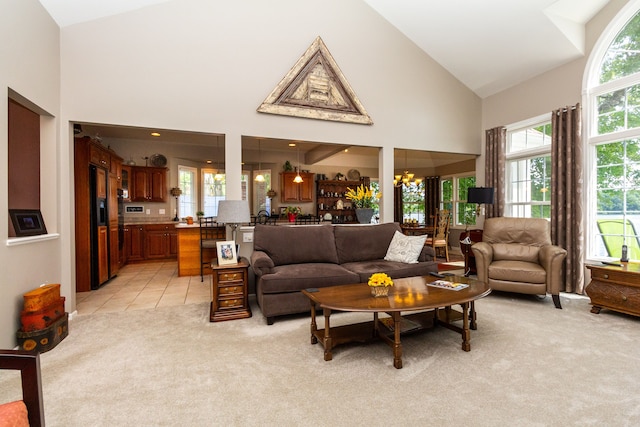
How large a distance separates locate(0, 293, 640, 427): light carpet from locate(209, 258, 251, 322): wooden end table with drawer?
193 millimetres

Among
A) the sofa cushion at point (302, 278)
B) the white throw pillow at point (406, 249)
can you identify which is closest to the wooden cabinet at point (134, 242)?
the sofa cushion at point (302, 278)

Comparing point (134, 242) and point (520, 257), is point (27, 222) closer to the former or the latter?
point (134, 242)

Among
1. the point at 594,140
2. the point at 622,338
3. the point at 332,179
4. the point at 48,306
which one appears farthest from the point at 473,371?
the point at 332,179

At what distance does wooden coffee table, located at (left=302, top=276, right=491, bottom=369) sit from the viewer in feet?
7.39

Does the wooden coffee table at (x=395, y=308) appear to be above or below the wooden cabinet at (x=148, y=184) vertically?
below

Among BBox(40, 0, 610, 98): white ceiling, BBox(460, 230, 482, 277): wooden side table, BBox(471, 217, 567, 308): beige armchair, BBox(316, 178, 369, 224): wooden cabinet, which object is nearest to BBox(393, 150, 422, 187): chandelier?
BBox(316, 178, 369, 224): wooden cabinet

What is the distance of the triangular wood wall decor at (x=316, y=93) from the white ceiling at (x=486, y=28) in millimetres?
1298

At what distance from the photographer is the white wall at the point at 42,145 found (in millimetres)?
2480

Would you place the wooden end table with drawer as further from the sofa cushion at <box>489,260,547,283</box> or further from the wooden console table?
the wooden console table

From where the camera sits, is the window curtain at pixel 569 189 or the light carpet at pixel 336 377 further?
the window curtain at pixel 569 189

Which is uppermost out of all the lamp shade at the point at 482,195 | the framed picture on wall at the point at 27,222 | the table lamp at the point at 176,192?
the table lamp at the point at 176,192

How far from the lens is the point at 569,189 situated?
422 centimetres

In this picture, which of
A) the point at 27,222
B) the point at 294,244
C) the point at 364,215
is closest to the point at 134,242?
the point at 27,222

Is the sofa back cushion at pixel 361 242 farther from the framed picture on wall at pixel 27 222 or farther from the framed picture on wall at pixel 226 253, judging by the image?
the framed picture on wall at pixel 27 222
